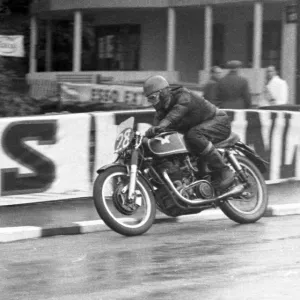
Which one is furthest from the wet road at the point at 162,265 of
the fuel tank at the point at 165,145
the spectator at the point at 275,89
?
the spectator at the point at 275,89

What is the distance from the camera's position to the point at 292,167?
13312mm

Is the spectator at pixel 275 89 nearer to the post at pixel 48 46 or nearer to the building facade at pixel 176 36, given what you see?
the building facade at pixel 176 36

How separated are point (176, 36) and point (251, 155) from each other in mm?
20403

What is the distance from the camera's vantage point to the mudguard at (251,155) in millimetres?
10266

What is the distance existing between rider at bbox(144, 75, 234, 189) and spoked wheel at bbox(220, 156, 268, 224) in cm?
27

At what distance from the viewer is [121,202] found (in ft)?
29.8

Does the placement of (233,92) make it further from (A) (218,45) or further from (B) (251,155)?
(A) (218,45)

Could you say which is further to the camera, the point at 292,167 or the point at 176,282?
the point at 292,167

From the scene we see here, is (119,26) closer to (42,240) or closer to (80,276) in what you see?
(42,240)

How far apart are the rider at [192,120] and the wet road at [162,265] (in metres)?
0.64

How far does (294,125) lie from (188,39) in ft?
57.4

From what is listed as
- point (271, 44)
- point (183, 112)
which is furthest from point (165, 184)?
point (271, 44)

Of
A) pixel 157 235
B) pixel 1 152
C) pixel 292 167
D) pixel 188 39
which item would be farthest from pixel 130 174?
pixel 188 39

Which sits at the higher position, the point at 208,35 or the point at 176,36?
the point at 176,36
